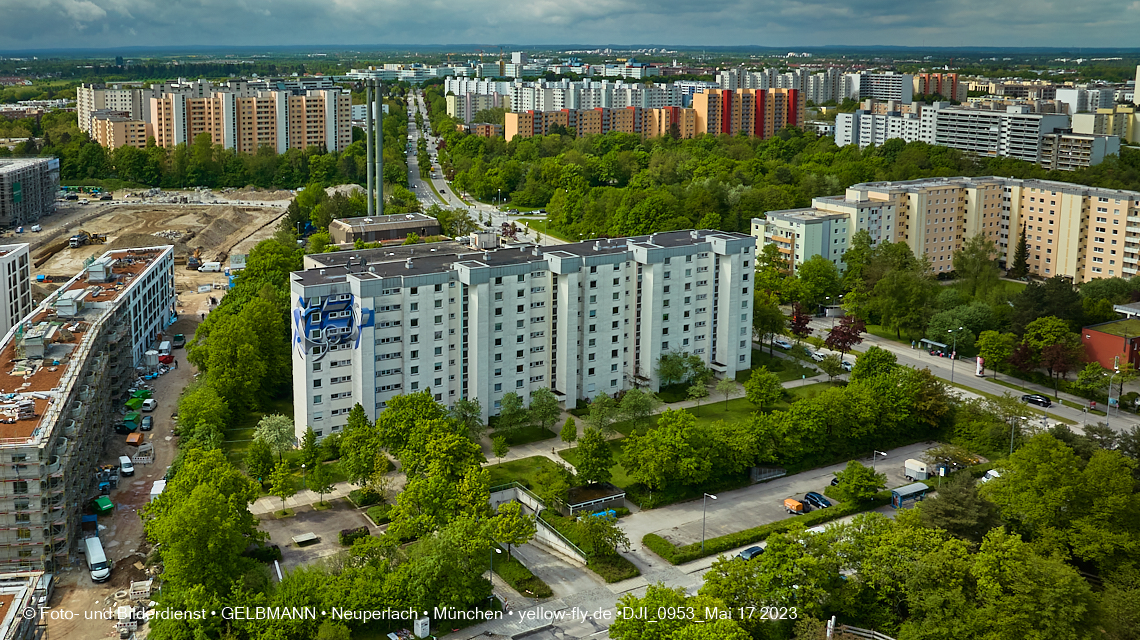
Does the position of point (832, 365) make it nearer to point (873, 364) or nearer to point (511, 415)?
point (873, 364)

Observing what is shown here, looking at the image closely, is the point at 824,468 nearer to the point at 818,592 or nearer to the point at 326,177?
the point at 818,592

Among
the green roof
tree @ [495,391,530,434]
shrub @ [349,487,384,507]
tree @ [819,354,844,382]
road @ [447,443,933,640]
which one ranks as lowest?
road @ [447,443,933,640]

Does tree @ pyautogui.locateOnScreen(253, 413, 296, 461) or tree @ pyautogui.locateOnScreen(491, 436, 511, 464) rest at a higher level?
tree @ pyautogui.locateOnScreen(253, 413, 296, 461)

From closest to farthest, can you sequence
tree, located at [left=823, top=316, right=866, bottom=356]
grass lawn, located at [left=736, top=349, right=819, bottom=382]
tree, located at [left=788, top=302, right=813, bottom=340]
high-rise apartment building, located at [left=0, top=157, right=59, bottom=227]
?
grass lawn, located at [left=736, top=349, right=819, bottom=382], tree, located at [left=823, top=316, right=866, bottom=356], tree, located at [left=788, top=302, right=813, bottom=340], high-rise apartment building, located at [left=0, top=157, right=59, bottom=227]

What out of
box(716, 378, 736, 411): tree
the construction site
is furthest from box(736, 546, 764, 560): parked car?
the construction site

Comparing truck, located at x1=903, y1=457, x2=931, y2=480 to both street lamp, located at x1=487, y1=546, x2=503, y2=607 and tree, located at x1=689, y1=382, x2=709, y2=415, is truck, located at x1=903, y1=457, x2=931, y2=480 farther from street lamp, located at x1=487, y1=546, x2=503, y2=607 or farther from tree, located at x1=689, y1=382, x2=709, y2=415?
street lamp, located at x1=487, y1=546, x2=503, y2=607

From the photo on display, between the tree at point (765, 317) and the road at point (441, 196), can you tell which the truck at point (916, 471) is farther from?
the road at point (441, 196)

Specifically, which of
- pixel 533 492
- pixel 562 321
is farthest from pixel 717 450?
pixel 562 321

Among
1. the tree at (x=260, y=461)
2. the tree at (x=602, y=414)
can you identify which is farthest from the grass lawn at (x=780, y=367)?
the tree at (x=260, y=461)
